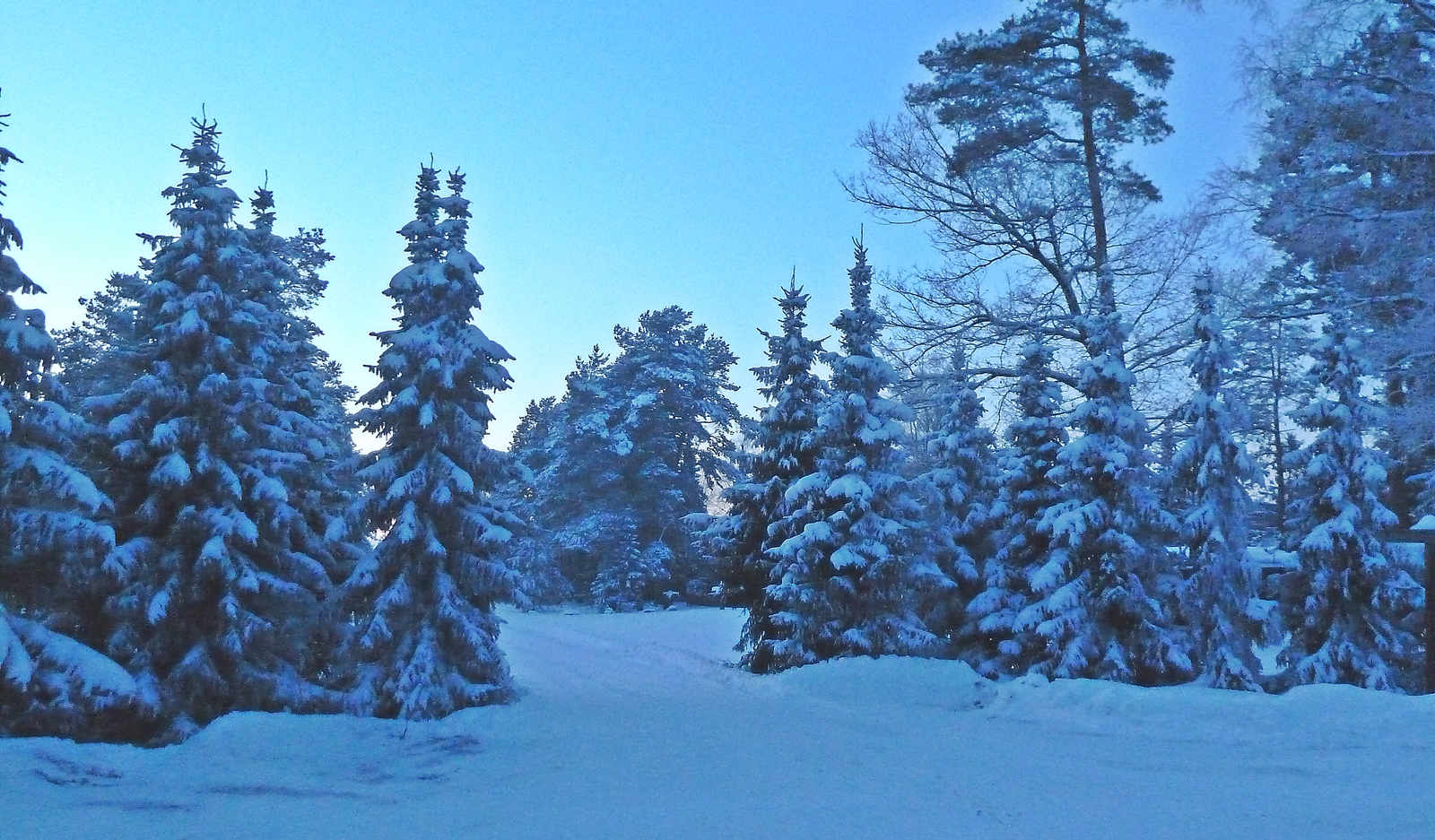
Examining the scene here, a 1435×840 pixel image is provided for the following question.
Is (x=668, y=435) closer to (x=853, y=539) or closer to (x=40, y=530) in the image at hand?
(x=853, y=539)

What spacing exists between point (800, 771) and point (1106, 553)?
9.17 metres

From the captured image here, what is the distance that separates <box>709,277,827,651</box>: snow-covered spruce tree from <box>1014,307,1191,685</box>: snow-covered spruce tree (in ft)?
16.9

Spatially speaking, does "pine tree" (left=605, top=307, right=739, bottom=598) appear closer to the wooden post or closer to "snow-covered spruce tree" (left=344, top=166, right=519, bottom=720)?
"snow-covered spruce tree" (left=344, top=166, right=519, bottom=720)

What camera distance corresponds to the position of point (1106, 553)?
16938mm

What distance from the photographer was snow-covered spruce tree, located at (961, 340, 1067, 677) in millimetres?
18531

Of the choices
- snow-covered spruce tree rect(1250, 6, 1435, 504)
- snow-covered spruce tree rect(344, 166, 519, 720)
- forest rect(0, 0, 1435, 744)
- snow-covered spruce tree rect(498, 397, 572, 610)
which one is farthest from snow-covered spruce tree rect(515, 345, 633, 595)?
snow-covered spruce tree rect(1250, 6, 1435, 504)

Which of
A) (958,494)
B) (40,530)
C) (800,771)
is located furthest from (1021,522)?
(40,530)

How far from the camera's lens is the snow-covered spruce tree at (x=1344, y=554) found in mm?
15773

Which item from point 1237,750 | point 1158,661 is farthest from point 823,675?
point 1237,750

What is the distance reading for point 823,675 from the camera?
16453 millimetres

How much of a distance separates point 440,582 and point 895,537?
27.0ft

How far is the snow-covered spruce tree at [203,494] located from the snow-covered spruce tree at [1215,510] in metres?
14.7

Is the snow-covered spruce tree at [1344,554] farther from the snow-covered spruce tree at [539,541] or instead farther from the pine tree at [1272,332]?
the snow-covered spruce tree at [539,541]

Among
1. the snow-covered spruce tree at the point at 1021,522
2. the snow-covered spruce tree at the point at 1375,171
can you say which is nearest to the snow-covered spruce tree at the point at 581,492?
the snow-covered spruce tree at the point at 1021,522
